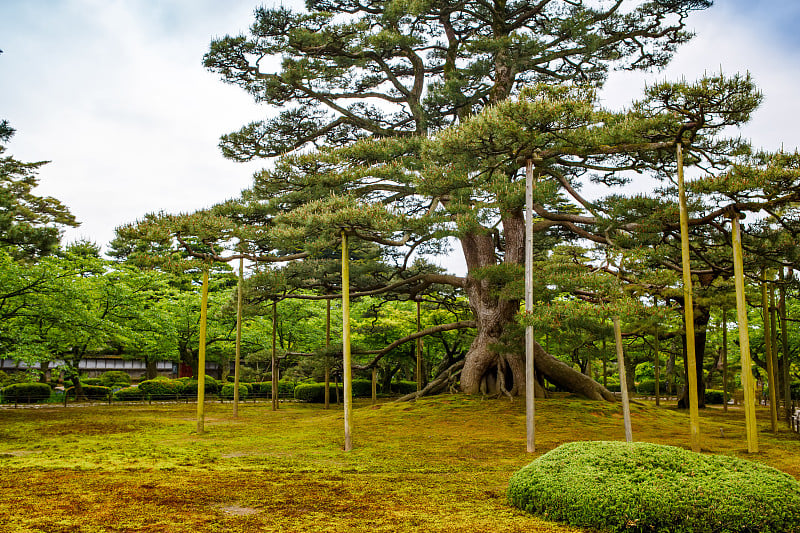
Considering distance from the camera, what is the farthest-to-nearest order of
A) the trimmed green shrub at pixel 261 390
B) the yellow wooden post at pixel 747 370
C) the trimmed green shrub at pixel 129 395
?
the trimmed green shrub at pixel 261 390, the trimmed green shrub at pixel 129 395, the yellow wooden post at pixel 747 370

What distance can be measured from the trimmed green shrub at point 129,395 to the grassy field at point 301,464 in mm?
6220

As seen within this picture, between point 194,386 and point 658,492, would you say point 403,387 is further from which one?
point 658,492

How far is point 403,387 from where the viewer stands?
31.1 m

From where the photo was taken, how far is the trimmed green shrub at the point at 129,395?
86.3 ft

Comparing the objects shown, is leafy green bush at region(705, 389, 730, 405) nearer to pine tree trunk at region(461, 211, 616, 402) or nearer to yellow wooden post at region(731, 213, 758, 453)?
pine tree trunk at region(461, 211, 616, 402)

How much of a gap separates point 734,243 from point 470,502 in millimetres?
7829

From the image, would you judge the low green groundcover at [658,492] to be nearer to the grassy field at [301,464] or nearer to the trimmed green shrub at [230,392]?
the grassy field at [301,464]

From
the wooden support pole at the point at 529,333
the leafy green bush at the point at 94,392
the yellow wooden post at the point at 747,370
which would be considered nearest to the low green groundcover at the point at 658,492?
the wooden support pole at the point at 529,333

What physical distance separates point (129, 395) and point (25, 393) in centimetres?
396

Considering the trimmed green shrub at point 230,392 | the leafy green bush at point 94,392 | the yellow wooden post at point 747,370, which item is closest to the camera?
the yellow wooden post at point 747,370

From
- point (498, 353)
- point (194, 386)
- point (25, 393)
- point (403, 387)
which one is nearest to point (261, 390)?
point (194, 386)

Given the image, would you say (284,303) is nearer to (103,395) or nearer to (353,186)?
(103,395)

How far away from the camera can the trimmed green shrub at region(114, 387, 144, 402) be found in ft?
86.3

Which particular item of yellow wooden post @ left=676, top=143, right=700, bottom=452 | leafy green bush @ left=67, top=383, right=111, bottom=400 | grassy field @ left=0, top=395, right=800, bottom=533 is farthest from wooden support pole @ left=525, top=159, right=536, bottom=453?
leafy green bush @ left=67, top=383, right=111, bottom=400
